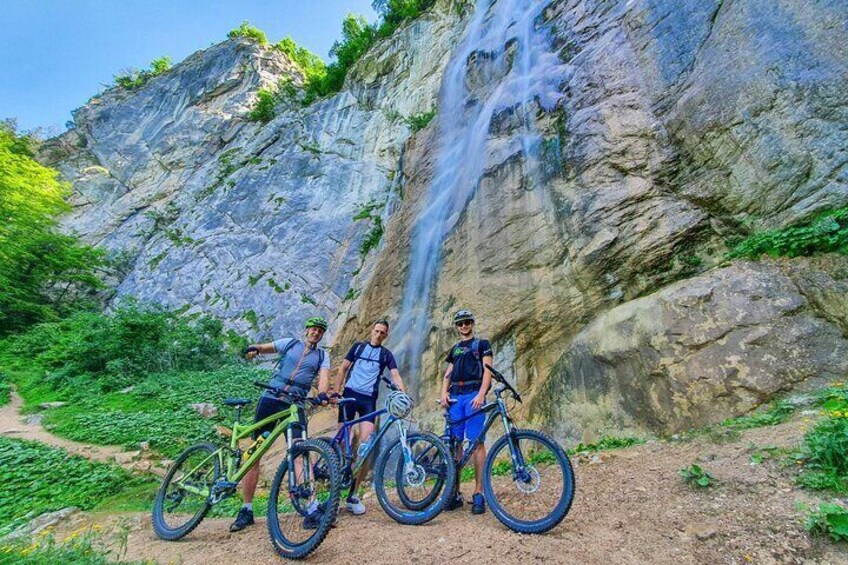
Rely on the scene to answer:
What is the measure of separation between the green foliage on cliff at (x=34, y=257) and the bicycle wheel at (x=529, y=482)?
26.8 m

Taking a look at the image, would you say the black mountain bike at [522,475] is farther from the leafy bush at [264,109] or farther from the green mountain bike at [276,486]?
the leafy bush at [264,109]

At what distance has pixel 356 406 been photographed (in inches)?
208

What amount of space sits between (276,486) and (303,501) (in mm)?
313

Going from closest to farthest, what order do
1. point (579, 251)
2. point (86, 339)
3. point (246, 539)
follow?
point (246, 539)
point (579, 251)
point (86, 339)

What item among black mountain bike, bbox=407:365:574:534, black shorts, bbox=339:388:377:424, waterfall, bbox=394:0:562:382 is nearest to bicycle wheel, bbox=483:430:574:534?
black mountain bike, bbox=407:365:574:534

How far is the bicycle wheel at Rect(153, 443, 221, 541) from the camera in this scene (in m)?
4.60

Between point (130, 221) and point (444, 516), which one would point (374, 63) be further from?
point (444, 516)

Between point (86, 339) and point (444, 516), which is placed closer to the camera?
point (444, 516)

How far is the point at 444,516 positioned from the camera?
426 cm

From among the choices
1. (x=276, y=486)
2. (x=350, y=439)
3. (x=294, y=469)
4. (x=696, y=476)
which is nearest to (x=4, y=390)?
(x=350, y=439)

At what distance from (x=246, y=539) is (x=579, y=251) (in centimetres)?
693

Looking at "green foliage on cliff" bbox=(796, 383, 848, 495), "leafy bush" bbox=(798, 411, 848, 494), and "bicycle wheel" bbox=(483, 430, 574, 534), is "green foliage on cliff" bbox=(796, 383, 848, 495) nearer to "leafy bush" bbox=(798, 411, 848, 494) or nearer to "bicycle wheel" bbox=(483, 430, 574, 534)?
"leafy bush" bbox=(798, 411, 848, 494)

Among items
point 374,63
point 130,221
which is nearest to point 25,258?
point 130,221

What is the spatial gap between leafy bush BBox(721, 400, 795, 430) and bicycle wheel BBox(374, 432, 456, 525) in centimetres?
352
